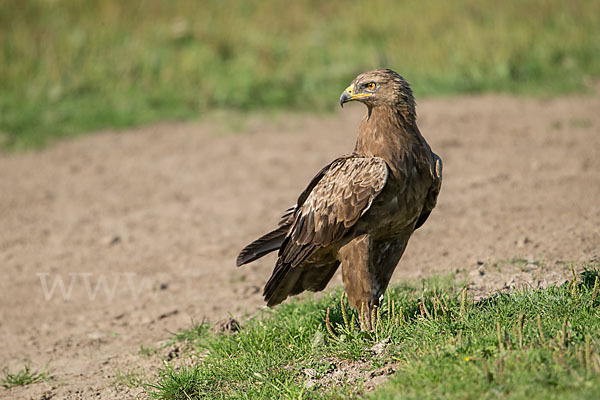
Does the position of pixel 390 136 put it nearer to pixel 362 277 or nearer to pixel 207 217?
pixel 362 277

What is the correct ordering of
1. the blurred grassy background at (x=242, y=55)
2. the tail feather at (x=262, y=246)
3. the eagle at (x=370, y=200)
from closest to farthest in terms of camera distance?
the eagle at (x=370, y=200) < the tail feather at (x=262, y=246) < the blurred grassy background at (x=242, y=55)

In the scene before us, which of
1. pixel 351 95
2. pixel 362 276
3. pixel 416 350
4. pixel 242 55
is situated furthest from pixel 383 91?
pixel 242 55

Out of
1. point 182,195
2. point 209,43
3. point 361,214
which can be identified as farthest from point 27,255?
point 209,43

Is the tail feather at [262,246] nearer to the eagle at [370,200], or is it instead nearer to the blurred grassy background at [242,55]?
the eagle at [370,200]

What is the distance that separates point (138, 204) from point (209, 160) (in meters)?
1.31

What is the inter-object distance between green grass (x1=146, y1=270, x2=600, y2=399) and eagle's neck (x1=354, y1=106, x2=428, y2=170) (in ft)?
2.96

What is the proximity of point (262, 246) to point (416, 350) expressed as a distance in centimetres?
142

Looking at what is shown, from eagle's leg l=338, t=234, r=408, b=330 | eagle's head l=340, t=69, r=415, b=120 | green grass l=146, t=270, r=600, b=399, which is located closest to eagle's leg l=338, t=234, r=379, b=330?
eagle's leg l=338, t=234, r=408, b=330

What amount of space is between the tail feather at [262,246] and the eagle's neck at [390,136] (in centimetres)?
81

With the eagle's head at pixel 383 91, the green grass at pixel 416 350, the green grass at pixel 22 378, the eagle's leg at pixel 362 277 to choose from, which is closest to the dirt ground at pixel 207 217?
the green grass at pixel 22 378

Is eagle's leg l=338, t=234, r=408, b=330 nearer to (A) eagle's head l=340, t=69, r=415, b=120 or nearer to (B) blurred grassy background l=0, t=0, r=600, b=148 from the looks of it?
(A) eagle's head l=340, t=69, r=415, b=120

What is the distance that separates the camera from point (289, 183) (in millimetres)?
8414

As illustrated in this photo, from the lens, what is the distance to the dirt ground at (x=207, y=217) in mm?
5641

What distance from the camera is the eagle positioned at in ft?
14.6
